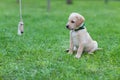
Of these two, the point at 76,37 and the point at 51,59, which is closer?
the point at 51,59

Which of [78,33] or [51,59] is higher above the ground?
[78,33]

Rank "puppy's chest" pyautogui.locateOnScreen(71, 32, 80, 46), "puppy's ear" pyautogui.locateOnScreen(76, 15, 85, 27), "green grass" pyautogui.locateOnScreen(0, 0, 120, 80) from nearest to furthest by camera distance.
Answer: "green grass" pyautogui.locateOnScreen(0, 0, 120, 80), "puppy's ear" pyautogui.locateOnScreen(76, 15, 85, 27), "puppy's chest" pyautogui.locateOnScreen(71, 32, 80, 46)

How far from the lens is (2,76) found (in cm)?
462

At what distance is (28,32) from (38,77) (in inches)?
167

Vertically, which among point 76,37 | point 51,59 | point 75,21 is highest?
point 75,21

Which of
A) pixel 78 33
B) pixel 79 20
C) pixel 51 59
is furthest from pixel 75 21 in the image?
pixel 51 59

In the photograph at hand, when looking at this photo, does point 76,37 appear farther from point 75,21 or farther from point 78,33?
point 75,21

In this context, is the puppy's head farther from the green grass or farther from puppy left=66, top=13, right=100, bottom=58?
the green grass

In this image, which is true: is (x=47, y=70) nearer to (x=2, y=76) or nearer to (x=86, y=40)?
(x=2, y=76)

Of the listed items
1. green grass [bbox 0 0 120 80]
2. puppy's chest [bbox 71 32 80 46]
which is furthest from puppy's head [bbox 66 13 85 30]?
green grass [bbox 0 0 120 80]

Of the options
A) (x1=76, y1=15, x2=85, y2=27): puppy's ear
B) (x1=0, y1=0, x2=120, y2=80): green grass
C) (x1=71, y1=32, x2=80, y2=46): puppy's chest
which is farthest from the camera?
(x1=71, y1=32, x2=80, y2=46): puppy's chest

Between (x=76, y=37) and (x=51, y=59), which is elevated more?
(x=76, y=37)

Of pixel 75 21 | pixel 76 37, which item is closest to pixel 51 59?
pixel 76 37

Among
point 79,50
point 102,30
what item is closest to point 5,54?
point 79,50
